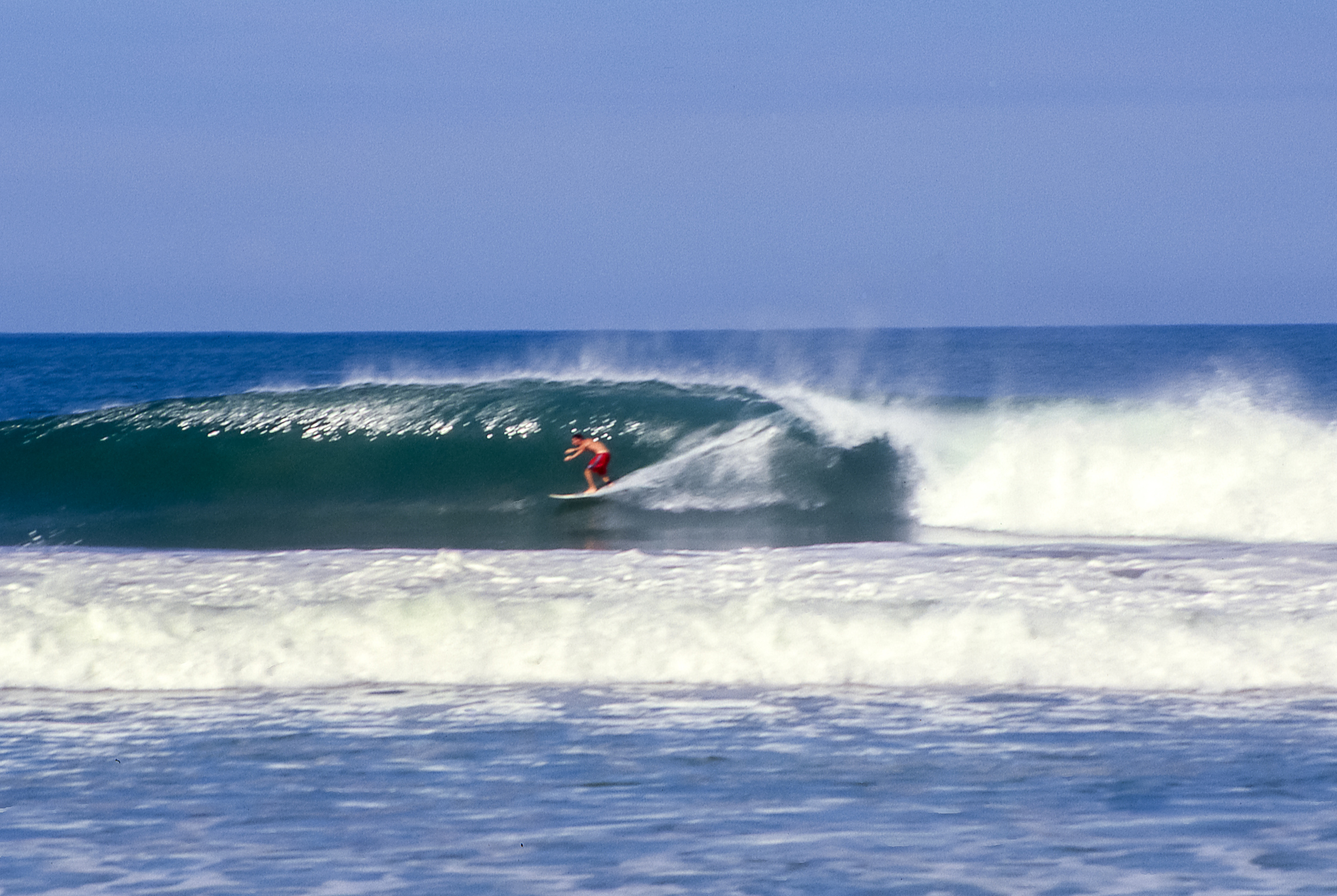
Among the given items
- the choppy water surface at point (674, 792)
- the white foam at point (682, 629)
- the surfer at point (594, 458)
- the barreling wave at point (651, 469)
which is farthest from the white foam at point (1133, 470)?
the choppy water surface at point (674, 792)

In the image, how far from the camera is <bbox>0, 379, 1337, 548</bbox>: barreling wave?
12.4m

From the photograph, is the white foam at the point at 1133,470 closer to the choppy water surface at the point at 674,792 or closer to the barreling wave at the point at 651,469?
the barreling wave at the point at 651,469

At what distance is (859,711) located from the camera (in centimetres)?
595

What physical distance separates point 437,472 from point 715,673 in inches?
337

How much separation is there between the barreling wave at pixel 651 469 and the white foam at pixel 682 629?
11.9 feet

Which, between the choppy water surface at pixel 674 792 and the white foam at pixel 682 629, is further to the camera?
the white foam at pixel 682 629

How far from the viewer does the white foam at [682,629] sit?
21.6ft

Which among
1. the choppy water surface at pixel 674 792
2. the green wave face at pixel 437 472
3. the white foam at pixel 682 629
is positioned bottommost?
the choppy water surface at pixel 674 792

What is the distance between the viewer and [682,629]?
273 inches

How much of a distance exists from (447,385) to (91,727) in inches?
440

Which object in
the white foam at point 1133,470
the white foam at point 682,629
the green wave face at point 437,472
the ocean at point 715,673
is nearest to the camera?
the ocean at point 715,673

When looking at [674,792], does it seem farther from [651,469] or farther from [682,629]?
[651,469]

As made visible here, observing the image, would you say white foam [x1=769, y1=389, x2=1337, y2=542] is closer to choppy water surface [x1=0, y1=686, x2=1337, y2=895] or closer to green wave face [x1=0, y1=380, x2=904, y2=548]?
green wave face [x1=0, y1=380, x2=904, y2=548]

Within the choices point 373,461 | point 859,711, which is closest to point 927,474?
point 373,461
